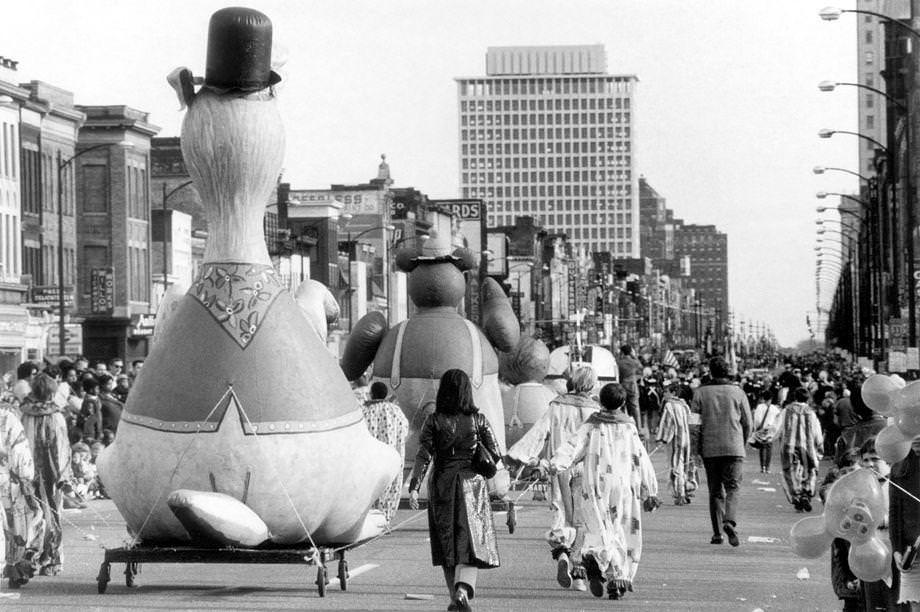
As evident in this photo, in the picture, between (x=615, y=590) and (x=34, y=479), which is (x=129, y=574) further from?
(x=615, y=590)

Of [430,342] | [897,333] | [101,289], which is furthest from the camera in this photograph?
[101,289]

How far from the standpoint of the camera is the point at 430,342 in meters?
20.3

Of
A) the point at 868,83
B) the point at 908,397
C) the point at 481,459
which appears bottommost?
the point at 481,459

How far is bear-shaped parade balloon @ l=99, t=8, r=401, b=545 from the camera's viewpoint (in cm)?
1283

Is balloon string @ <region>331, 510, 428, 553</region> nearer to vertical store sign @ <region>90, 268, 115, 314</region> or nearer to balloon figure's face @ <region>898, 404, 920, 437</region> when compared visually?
balloon figure's face @ <region>898, 404, 920, 437</region>

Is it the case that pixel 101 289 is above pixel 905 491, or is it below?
above

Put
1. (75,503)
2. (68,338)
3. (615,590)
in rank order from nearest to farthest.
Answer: (615,590) → (75,503) → (68,338)

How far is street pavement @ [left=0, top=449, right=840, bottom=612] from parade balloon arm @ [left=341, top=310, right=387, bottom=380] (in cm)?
278

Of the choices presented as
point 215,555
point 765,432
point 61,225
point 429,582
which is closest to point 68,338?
point 61,225

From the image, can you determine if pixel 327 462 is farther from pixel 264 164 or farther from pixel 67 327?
pixel 67 327

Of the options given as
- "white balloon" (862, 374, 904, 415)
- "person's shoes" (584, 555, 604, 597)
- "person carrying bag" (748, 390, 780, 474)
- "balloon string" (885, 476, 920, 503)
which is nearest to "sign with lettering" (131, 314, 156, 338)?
"person carrying bag" (748, 390, 780, 474)

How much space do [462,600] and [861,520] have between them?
340cm

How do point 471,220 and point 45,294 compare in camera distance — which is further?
point 471,220

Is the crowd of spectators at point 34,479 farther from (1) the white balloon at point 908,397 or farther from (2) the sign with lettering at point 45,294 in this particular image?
(2) the sign with lettering at point 45,294
